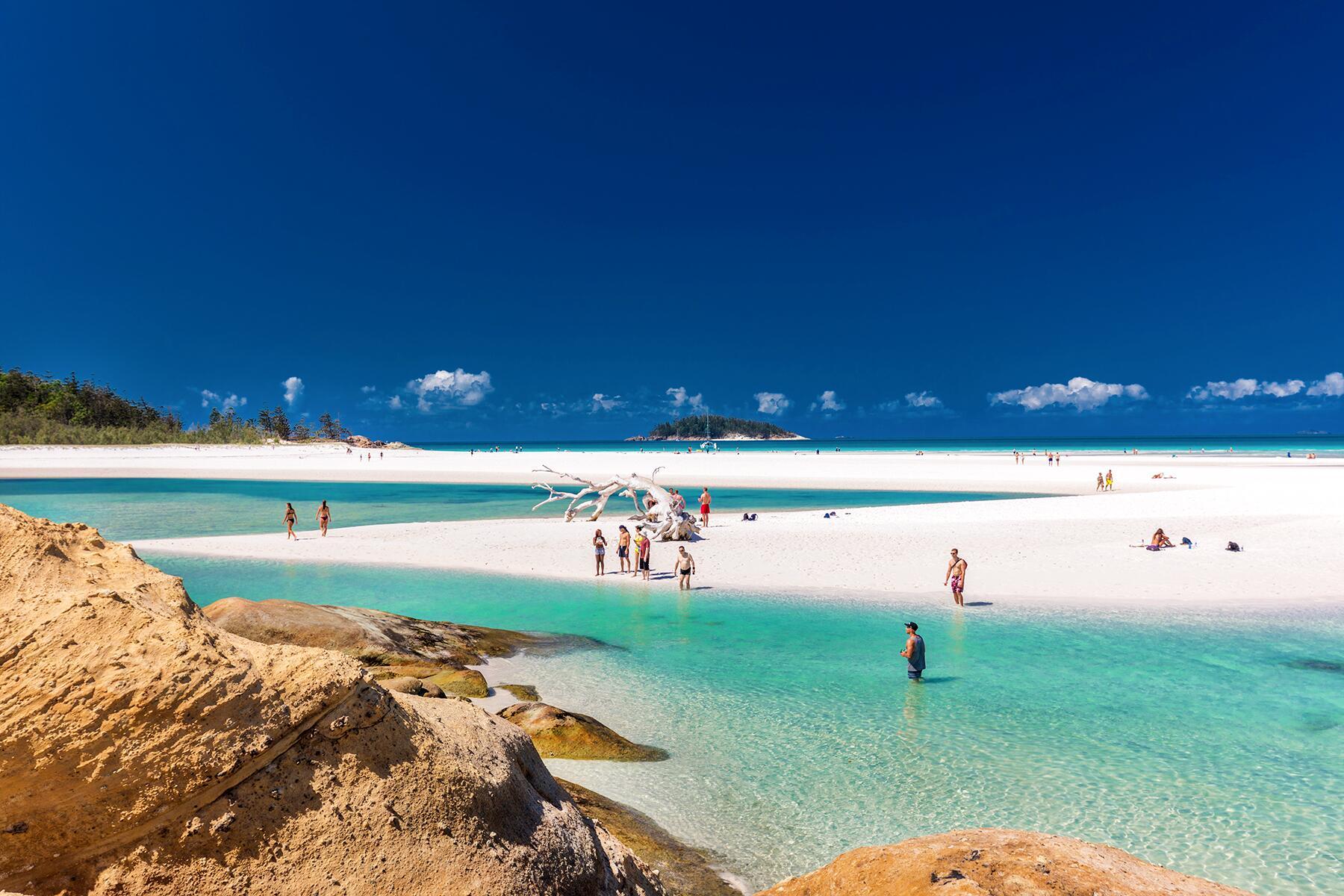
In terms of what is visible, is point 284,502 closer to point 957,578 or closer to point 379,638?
point 379,638

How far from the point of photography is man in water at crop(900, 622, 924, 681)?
1390 centimetres

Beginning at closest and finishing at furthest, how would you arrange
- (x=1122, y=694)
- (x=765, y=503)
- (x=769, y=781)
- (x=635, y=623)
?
(x=769, y=781) < (x=1122, y=694) < (x=635, y=623) < (x=765, y=503)

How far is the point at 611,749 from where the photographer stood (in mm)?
10688

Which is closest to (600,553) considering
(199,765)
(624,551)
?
(624,551)

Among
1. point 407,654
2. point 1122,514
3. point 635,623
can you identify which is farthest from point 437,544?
point 1122,514

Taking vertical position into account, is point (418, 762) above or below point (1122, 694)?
above

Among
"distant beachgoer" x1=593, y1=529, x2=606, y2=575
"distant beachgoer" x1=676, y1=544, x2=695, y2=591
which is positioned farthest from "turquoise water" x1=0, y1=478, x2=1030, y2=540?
"distant beachgoer" x1=676, y1=544, x2=695, y2=591

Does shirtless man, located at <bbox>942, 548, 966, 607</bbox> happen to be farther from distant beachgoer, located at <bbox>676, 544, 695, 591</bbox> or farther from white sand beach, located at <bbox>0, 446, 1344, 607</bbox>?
distant beachgoer, located at <bbox>676, 544, 695, 591</bbox>

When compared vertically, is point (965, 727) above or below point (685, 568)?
below

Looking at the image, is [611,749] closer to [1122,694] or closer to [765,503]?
[1122,694]

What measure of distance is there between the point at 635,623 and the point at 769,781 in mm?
8892

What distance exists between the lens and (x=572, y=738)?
10656 millimetres

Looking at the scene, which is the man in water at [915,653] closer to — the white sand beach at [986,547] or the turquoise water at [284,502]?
the white sand beach at [986,547]

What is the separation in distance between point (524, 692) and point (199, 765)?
10.3m
